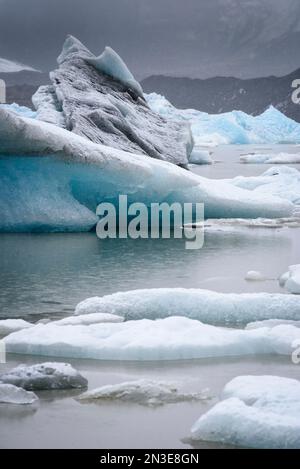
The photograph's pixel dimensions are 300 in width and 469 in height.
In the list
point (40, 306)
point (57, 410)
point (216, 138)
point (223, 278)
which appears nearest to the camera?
point (57, 410)

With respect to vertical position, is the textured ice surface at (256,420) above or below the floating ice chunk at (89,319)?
below

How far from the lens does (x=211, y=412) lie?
382 cm

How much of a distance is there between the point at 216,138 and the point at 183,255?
42107 mm

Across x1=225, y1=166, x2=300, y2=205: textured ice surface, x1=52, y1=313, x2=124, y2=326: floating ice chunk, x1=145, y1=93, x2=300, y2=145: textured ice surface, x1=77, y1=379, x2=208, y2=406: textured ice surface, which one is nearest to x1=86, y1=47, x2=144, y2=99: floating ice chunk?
x1=225, y1=166, x2=300, y2=205: textured ice surface

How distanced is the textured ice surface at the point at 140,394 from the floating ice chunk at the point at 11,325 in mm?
1428

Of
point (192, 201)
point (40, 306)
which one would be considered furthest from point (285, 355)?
point (192, 201)

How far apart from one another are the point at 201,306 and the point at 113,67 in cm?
1119

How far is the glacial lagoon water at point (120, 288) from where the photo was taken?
3.89 metres

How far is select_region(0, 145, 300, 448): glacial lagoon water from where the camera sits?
389cm

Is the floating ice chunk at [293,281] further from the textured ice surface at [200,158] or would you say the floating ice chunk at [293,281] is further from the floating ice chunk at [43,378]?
the textured ice surface at [200,158]

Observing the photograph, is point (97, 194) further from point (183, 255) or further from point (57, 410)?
point (57, 410)

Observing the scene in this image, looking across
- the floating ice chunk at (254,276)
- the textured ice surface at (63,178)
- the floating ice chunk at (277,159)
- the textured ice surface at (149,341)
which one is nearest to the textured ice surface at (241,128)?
the floating ice chunk at (277,159)

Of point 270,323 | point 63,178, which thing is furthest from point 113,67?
point 270,323

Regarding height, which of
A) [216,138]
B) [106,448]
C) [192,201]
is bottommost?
[106,448]
